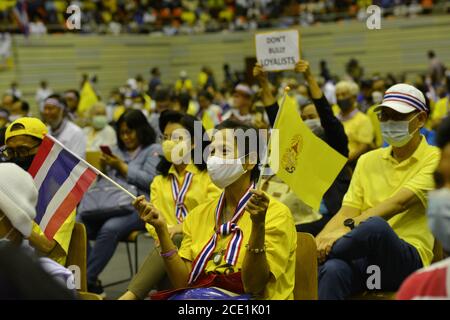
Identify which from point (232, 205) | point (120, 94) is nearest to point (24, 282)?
point (232, 205)

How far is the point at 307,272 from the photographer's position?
4297mm

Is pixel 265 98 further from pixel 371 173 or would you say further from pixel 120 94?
pixel 120 94

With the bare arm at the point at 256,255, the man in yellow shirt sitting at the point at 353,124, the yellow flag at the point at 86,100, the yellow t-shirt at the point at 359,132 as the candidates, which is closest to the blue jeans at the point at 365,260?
the bare arm at the point at 256,255

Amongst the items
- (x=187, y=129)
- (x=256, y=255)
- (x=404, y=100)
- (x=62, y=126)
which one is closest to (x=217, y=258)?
(x=256, y=255)

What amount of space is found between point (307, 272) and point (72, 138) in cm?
425

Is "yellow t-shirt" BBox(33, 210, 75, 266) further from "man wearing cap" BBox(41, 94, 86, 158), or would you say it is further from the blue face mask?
"man wearing cap" BBox(41, 94, 86, 158)

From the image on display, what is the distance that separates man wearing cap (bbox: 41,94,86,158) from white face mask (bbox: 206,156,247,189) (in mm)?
3908

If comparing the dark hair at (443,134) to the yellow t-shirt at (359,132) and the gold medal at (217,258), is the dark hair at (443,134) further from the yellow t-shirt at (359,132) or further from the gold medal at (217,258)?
the yellow t-shirt at (359,132)

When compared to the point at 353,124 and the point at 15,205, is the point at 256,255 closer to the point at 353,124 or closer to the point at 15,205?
the point at 15,205

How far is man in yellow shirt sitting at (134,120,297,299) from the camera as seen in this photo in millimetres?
3937

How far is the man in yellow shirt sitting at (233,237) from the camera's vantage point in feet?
12.9

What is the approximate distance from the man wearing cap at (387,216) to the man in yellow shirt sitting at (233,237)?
0.32 metres

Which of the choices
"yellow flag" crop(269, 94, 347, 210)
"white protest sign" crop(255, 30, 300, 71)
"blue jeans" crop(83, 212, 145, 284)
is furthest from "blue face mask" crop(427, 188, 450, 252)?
"blue jeans" crop(83, 212, 145, 284)

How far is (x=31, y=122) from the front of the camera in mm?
5105
